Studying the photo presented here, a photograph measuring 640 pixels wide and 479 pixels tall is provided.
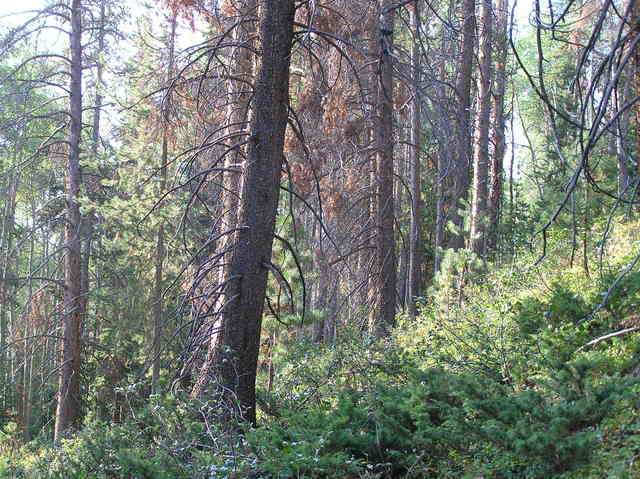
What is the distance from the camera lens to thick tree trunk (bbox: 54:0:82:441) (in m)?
12.9

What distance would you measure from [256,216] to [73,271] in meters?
9.32

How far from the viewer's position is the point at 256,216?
530 centimetres

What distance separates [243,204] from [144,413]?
2.02 meters

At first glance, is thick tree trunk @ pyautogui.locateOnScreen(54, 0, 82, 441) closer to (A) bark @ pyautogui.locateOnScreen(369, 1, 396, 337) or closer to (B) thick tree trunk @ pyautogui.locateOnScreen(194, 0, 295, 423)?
(A) bark @ pyautogui.locateOnScreen(369, 1, 396, 337)

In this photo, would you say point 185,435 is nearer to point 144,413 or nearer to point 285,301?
point 144,413

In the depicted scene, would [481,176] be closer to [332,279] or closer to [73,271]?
[332,279]

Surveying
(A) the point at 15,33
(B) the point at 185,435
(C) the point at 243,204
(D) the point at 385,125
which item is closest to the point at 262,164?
(C) the point at 243,204

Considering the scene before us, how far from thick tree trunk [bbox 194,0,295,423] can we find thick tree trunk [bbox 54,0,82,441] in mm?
8792

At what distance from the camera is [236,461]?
3.96 m

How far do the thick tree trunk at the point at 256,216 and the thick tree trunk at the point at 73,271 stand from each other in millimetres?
8792

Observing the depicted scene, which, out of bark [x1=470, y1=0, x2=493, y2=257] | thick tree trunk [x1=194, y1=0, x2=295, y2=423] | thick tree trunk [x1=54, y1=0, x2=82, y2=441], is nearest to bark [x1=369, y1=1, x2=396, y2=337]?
bark [x1=470, y1=0, x2=493, y2=257]

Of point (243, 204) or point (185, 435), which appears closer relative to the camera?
point (185, 435)

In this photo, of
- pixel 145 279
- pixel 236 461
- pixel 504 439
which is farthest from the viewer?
pixel 145 279

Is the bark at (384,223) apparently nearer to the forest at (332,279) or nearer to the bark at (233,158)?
the forest at (332,279)
